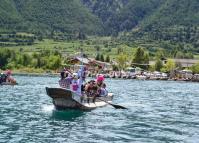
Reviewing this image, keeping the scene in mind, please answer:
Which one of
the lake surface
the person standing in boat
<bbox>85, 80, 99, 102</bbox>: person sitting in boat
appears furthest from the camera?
the person standing in boat

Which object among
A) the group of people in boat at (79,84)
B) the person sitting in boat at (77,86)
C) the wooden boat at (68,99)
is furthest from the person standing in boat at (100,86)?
the person sitting in boat at (77,86)

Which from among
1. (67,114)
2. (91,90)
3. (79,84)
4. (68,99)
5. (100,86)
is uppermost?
(79,84)

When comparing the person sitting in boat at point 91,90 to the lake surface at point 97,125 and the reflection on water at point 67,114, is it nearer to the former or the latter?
the lake surface at point 97,125

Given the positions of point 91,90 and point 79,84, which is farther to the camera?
point 91,90

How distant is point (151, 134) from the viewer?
39.6m

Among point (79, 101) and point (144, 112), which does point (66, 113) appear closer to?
point (79, 101)

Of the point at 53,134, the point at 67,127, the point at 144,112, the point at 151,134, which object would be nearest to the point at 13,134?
the point at 53,134

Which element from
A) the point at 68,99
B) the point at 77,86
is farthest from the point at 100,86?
the point at 68,99

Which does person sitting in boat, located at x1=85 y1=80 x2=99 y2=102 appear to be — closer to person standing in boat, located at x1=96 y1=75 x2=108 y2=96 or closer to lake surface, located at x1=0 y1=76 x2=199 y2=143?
person standing in boat, located at x1=96 y1=75 x2=108 y2=96

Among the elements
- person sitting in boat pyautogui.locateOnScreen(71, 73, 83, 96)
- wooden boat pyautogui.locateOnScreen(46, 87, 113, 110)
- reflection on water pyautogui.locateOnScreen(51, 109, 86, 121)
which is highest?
person sitting in boat pyautogui.locateOnScreen(71, 73, 83, 96)

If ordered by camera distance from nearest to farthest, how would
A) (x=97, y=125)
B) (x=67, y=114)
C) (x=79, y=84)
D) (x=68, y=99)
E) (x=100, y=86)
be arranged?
(x=97, y=125), (x=67, y=114), (x=68, y=99), (x=79, y=84), (x=100, y=86)

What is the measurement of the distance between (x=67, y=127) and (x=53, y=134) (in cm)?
440

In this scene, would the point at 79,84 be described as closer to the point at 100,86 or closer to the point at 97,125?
the point at 100,86

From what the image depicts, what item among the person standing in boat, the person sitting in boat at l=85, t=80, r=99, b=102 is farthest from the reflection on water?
the person standing in boat
